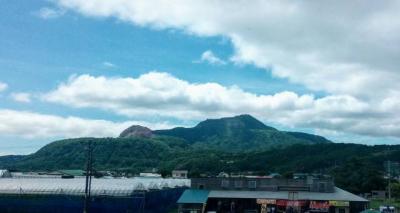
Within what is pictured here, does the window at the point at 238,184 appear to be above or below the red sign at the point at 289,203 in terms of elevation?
above

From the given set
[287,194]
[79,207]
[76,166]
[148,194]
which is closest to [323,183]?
[287,194]

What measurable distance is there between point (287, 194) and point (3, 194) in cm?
3177

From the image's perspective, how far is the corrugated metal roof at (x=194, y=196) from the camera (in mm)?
49650

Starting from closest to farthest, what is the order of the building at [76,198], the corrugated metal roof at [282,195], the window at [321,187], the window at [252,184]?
the building at [76,198] → the corrugated metal roof at [282,195] → the window at [321,187] → the window at [252,184]

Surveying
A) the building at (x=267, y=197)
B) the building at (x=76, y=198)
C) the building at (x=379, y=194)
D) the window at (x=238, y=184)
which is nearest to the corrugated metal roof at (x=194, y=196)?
the building at (x=267, y=197)

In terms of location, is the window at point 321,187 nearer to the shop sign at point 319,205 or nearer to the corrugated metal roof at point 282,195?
the corrugated metal roof at point 282,195

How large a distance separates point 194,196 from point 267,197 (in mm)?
7381

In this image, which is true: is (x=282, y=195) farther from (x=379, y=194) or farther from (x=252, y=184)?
(x=379, y=194)

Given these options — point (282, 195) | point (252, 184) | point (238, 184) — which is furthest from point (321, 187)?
point (238, 184)

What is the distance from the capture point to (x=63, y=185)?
59969 mm

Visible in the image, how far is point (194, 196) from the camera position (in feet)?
171

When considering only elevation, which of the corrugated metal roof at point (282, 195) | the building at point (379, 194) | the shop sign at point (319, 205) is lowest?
the building at point (379, 194)

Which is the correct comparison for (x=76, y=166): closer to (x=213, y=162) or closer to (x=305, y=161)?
(x=213, y=162)

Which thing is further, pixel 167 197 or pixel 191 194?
pixel 167 197
